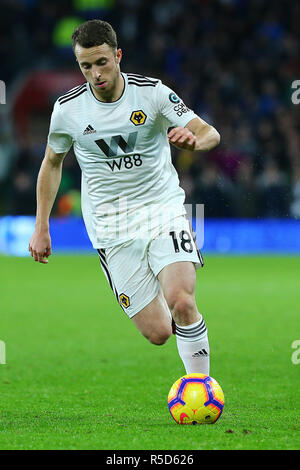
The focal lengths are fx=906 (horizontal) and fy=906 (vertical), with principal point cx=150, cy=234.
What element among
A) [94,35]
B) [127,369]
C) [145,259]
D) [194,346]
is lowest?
[127,369]

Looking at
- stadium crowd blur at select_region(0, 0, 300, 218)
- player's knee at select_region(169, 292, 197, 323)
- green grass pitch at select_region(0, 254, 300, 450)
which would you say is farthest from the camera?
stadium crowd blur at select_region(0, 0, 300, 218)

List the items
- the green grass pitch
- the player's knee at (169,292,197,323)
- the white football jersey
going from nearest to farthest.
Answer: the green grass pitch < the player's knee at (169,292,197,323) < the white football jersey

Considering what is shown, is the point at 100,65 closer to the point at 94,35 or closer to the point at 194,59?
the point at 94,35

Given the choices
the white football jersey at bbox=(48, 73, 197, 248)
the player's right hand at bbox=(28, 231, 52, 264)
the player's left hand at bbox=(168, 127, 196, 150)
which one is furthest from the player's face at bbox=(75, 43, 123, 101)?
the player's right hand at bbox=(28, 231, 52, 264)

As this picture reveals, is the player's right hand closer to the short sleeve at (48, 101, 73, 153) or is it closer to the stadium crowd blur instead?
the short sleeve at (48, 101, 73, 153)

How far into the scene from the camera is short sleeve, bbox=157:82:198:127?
5.41 meters

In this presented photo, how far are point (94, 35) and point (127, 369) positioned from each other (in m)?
2.90

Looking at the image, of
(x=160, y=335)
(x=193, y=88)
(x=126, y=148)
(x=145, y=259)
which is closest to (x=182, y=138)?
(x=126, y=148)

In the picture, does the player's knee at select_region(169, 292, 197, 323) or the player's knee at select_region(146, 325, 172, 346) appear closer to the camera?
the player's knee at select_region(169, 292, 197, 323)

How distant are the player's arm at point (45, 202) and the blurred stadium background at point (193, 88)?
1127 centimetres

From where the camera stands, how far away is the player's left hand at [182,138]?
15.7 ft

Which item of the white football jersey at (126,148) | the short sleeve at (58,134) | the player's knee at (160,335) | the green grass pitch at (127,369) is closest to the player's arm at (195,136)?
the white football jersey at (126,148)

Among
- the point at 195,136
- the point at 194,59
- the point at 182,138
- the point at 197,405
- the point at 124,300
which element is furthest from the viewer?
the point at 194,59

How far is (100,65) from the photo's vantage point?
5.43 metres
